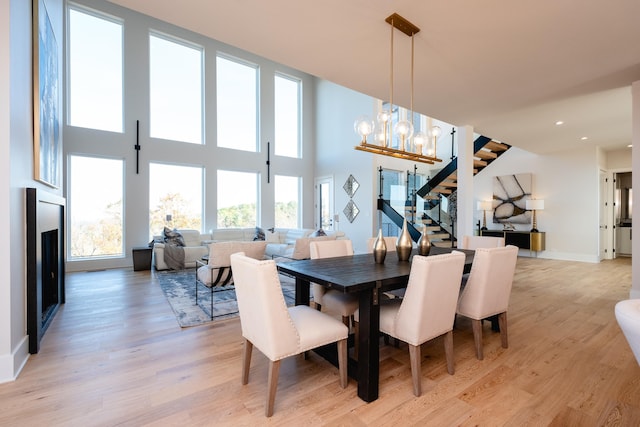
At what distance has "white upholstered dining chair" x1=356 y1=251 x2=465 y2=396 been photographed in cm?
174

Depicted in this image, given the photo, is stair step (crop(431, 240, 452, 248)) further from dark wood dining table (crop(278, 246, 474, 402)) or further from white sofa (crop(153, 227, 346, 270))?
dark wood dining table (crop(278, 246, 474, 402))

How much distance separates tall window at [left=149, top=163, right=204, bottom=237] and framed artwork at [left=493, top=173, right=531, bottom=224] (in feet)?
26.1

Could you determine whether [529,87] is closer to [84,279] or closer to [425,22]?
[425,22]

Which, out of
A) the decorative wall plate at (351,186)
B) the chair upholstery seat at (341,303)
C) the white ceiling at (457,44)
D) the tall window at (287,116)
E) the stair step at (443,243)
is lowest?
the chair upholstery seat at (341,303)

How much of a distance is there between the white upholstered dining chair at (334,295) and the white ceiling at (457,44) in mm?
1878

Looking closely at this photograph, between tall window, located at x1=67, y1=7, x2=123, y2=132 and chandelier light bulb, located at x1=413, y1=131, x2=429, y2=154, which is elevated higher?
tall window, located at x1=67, y1=7, x2=123, y2=132

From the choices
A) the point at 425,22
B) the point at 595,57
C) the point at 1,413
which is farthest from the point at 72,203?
the point at 595,57

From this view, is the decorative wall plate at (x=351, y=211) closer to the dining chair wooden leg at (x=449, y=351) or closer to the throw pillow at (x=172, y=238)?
the throw pillow at (x=172, y=238)

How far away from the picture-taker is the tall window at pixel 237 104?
781cm

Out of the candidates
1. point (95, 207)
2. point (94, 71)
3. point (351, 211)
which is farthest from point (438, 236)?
point (94, 71)

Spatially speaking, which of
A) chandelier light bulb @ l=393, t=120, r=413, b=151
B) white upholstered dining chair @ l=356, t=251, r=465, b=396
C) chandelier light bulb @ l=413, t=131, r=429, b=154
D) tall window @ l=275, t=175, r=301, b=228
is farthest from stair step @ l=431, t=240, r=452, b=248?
white upholstered dining chair @ l=356, t=251, r=465, b=396

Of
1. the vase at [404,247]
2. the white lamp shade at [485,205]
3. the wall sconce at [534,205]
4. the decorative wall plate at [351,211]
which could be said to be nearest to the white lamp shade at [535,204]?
the wall sconce at [534,205]

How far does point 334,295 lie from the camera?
8.20 feet

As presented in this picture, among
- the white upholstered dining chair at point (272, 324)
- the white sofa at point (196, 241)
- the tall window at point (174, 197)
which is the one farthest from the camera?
the tall window at point (174, 197)
